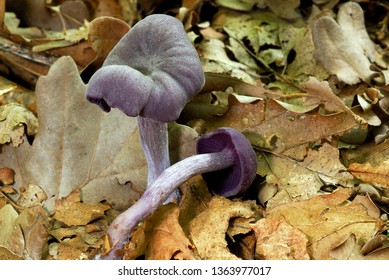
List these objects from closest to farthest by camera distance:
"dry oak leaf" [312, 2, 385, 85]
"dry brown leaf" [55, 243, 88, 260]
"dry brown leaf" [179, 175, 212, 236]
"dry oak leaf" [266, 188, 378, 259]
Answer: "dry oak leaf" [266, 188, 378, 259] → "dry brown leaf" [55, 243, 88, 260] → "dry brown leaf" [179, 175, 212, 236] → "dry oak leaf" [312, 2, 385, 85]

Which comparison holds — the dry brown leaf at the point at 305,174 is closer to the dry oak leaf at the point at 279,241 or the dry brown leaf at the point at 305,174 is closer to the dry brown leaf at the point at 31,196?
the dry oak leaf at the point at 279,241

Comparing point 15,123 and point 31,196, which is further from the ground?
point 15,123

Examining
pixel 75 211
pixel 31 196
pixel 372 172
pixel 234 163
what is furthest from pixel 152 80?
pixel 372 172

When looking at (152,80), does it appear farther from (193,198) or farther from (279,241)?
(279,241)

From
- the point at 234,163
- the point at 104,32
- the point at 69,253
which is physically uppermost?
the point at 104,32

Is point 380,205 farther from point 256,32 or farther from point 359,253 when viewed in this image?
point 256,32

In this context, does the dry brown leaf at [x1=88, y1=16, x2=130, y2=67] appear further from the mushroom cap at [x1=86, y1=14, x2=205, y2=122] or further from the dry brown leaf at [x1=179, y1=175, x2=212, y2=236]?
the dry brown leaf at [x1=179, y1=175, x2=212, y2=236]

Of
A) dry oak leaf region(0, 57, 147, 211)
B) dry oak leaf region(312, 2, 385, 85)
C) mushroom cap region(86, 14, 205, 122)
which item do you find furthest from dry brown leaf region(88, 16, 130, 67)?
dry oak leaf region(312, 2, 385, 85)
